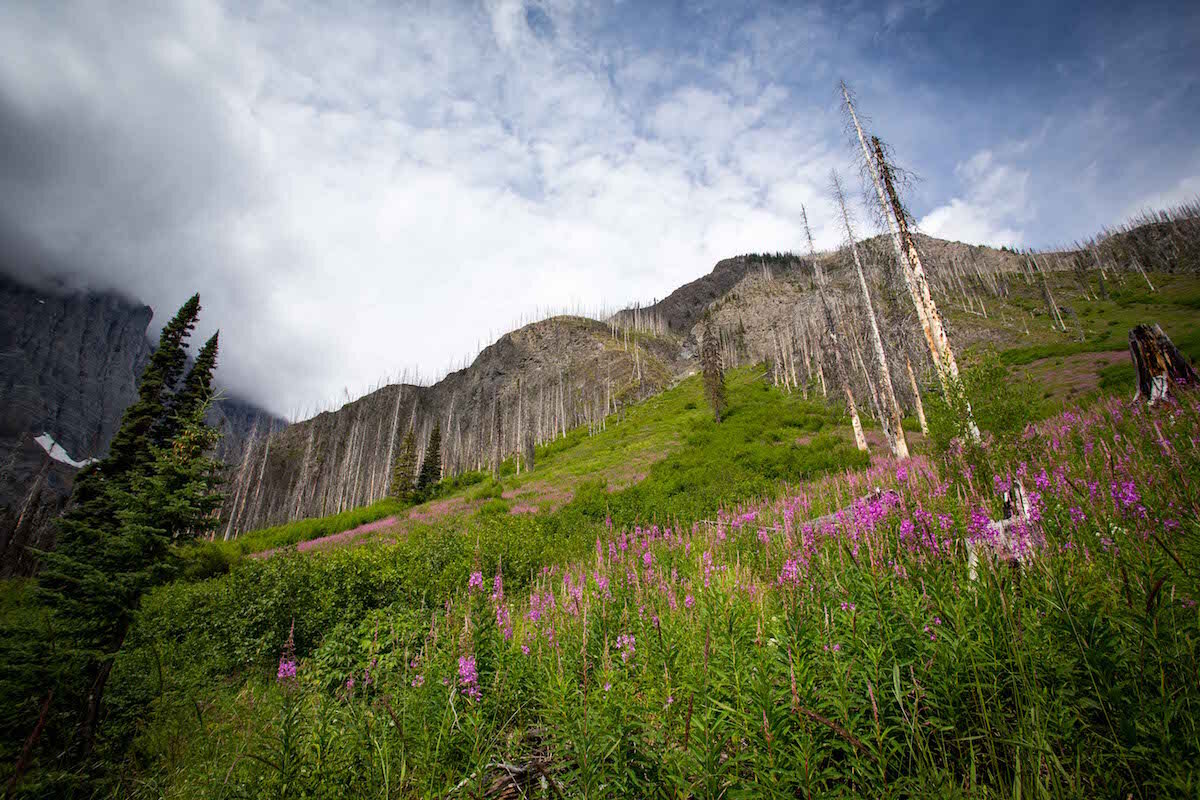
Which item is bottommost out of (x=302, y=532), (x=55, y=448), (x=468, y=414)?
(x=302, y=532)

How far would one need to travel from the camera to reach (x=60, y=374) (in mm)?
116438

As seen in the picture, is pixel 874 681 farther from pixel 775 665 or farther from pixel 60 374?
pixel 60 374

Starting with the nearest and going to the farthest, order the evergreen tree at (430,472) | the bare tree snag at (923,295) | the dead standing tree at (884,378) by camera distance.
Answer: the bare tree snag at (923,295) < the dead standing tree at (884,378) < the evergreen tree at (430,472)

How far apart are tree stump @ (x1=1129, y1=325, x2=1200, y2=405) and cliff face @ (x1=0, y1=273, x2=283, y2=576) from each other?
14022cm

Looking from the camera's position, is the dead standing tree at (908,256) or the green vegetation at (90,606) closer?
the green vegetation at (90,606)

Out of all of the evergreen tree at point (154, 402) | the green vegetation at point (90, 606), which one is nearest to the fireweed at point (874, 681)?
the green vegetation at point (90, 606)

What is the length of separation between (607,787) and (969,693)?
2.09 m

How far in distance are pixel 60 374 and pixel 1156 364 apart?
638 feet

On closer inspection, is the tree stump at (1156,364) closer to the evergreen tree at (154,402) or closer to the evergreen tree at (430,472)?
the evergreen tree at (154,402)

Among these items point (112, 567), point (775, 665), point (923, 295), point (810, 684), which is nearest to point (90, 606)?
point (112, 567)

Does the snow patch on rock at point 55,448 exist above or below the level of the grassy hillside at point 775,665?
above

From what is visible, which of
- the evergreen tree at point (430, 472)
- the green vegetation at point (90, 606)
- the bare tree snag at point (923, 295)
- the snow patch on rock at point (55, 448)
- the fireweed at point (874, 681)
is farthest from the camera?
the snow patch on rock at point (55, 448)

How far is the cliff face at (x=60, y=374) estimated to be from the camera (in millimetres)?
98688

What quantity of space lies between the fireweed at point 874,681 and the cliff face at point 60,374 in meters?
133
